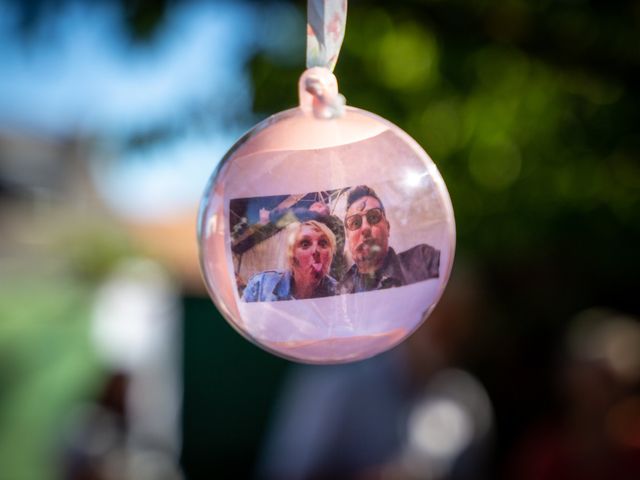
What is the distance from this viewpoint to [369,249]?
0.67 m

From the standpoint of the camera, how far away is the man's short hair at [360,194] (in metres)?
0.66

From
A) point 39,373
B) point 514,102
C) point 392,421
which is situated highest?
point 514,102

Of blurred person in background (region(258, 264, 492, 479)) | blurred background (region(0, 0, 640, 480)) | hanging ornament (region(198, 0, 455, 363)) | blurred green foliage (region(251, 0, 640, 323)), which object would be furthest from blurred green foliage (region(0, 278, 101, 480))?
hanging ornament (region(198, 0, 455, 363))

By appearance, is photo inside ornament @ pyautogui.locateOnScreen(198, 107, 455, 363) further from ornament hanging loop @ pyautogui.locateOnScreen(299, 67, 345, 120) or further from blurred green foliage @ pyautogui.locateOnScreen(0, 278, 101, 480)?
blurred green foliage @ pyautogui.locateOnScreen(0, 278, 101, 480)

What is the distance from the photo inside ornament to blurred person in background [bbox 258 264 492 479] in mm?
1606

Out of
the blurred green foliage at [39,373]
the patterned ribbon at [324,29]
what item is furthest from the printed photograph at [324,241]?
the blurred green foliage at [39,373]

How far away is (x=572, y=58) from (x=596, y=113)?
0.55 metres

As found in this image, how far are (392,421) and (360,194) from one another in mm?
1782

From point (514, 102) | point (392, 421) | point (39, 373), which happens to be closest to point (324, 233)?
point (392, 421)

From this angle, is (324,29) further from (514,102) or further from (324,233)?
(514,102)

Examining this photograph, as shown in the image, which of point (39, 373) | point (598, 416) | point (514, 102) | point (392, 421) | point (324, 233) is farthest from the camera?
point (39, 373)

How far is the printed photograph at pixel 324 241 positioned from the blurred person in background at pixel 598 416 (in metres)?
1.74

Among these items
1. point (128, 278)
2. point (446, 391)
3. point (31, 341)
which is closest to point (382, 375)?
point (446, 391)

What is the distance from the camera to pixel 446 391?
270 cm
